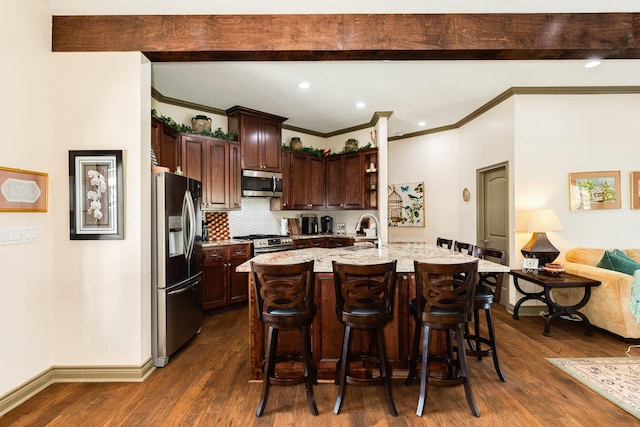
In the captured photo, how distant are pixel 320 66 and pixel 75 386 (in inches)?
145

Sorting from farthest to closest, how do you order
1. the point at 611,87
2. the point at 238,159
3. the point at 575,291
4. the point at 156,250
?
the point at 238,159 < the point at 611,87 < the point at 575,291 < the point at 156,250

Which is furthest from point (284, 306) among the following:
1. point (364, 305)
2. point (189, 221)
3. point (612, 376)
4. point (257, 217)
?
point (257, 217)

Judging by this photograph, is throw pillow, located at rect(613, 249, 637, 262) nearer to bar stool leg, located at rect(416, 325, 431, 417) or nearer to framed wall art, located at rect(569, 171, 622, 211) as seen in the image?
framed wall art, located at rect(569, 171, 622, 211)

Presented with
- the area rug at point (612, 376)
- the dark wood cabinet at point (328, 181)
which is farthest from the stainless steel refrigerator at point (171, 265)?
the area rug at point (612, 376)

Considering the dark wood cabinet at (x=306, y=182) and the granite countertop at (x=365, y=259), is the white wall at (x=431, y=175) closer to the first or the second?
the dark wood cabinet at (x=306, y=182)

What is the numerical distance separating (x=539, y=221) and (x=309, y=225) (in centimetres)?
356

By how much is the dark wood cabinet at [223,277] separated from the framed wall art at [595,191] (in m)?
4.37

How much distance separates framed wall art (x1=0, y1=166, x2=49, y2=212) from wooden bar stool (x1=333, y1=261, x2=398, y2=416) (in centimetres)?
228

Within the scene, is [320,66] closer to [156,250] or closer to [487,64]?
[487,64]

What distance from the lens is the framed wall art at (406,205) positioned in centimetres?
612

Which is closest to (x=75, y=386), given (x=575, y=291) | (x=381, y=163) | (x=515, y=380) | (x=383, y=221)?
(x=515, y=380)

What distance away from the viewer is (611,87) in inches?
157

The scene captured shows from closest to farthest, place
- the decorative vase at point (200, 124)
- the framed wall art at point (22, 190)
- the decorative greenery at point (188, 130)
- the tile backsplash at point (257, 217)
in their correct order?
the framed wall art at point (22, 190) < the decorative greenery at point (188, 130) < the decorative vase at point (200, 124) < the tile backsplash at point (257, 217)

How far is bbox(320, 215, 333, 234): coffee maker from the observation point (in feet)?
20.2
